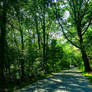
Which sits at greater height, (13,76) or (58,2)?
(58,2)

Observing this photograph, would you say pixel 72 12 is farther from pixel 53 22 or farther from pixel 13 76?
pixel 13 76

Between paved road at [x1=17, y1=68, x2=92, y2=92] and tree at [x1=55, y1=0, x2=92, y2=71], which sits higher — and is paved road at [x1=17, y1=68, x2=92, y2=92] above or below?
below

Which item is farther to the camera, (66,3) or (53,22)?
(53,22)

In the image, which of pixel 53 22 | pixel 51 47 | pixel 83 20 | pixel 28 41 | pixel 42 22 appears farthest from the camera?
pixel 51 47

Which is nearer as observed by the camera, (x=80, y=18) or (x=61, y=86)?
(x=61, y=86)

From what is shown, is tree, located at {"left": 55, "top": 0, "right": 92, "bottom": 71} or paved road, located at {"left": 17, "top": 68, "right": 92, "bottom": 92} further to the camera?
tree, located at {"left": 55, "top": 0, "right": 92, "bottom": 71}

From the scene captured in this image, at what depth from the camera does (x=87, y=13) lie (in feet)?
64.0

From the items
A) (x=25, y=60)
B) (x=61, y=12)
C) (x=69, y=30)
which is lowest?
(x=25, y=60)

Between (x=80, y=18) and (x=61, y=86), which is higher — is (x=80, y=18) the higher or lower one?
the higher one

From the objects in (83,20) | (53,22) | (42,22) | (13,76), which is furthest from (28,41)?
(83,20)

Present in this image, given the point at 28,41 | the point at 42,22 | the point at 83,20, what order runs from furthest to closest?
the point at 83,20
the point at 42,22
the point at 28,41

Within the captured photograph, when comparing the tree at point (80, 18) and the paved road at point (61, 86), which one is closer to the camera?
the paved road at point (61, 86)

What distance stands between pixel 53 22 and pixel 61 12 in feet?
7.91

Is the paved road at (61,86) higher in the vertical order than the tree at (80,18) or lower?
lower
